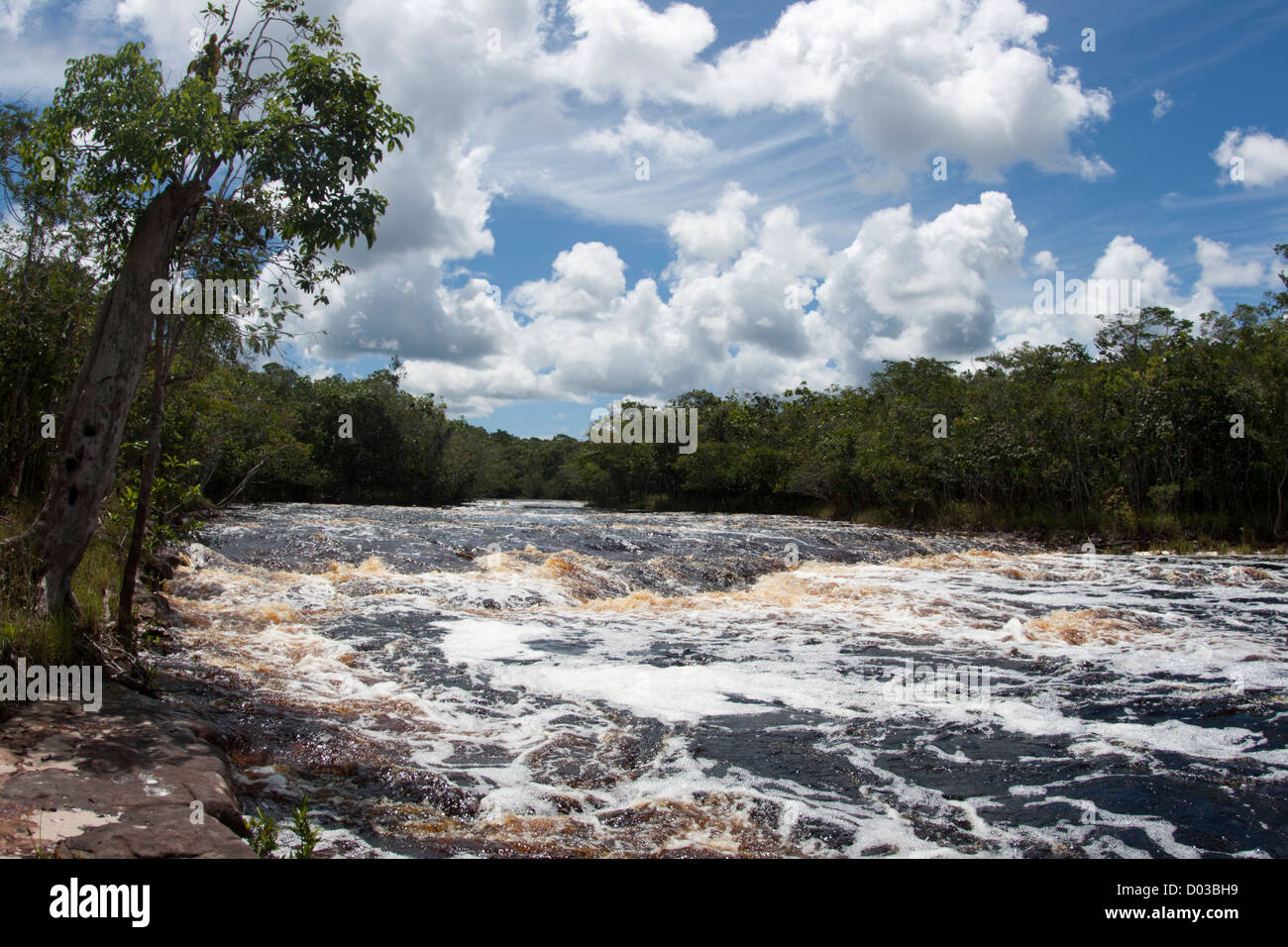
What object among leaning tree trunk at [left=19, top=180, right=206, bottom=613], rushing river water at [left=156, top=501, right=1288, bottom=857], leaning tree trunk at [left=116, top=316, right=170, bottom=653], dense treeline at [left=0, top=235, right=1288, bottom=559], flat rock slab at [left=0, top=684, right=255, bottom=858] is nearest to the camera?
flat rock slab at [left=0, top=684, right=255, bottom=858]

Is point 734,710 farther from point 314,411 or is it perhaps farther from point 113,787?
point 314,411

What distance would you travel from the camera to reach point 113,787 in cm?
402

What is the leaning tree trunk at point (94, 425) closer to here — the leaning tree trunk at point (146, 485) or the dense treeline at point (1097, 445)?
the leaning tree trunk at point (146, 485)

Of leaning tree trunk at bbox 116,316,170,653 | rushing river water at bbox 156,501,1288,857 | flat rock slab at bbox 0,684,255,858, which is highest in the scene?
leaning tree trunk at bbox 116,316,170,653

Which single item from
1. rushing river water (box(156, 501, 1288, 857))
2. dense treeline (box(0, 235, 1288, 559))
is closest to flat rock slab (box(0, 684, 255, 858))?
rushing river water (box(156, 501, 1288, 857))

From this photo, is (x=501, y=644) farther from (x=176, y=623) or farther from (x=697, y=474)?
(x=697, y=474)

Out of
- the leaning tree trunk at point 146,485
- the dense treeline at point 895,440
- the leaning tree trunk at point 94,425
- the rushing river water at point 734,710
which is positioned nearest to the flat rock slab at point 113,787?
the rushing river water at point 734,710

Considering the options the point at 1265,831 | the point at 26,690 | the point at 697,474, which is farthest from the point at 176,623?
the point at 697,474

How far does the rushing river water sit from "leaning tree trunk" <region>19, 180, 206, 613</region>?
1687mm

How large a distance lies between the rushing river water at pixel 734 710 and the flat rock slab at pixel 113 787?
57 cm

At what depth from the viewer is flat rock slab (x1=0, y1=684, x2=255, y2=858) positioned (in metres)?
3.42

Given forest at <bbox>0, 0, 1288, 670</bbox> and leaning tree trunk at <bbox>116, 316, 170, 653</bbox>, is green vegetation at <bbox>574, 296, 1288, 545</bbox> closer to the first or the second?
forest at <bbox>0, 0, 1288, 670</bbox>

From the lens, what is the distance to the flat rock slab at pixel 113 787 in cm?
342

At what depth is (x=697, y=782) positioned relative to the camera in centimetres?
562
